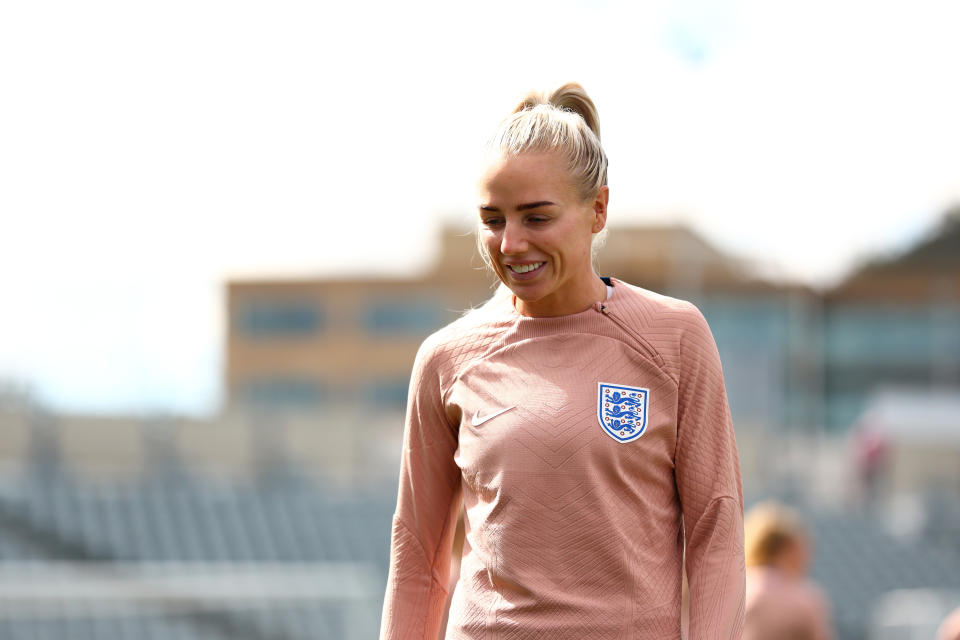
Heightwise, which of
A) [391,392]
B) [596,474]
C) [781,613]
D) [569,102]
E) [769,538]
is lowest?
[391,392]

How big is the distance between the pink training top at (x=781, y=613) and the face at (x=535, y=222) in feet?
10.6

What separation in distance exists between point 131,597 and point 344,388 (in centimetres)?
2642

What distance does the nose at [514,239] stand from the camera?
5.56ft

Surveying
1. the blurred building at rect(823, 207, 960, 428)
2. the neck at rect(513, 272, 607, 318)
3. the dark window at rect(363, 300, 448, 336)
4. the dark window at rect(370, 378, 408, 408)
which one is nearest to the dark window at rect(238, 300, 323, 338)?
the dark window at rect(363, 300, 448, 336)

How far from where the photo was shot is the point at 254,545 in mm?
14461

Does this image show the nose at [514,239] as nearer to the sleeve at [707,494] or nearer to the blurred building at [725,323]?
the sleeve at [707,494]

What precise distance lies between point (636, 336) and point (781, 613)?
3.23 m

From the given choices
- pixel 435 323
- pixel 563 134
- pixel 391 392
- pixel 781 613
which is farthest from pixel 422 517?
pixel 435 323

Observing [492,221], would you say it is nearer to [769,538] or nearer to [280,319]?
[769,538]

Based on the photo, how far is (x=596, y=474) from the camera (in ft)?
5.55

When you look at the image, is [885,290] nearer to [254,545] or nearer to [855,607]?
[855,607]

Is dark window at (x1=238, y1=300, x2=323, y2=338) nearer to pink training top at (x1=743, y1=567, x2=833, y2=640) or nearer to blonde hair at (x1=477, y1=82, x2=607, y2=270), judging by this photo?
pink training top at (x1=743, y1=567, x2=833, y2=640)

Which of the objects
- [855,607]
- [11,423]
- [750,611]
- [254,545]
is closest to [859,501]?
[855,607]

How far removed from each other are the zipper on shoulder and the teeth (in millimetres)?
127
